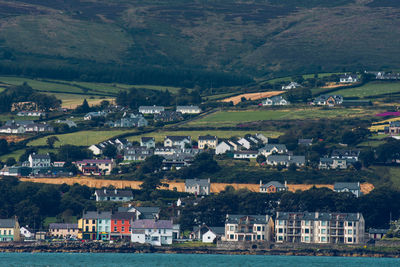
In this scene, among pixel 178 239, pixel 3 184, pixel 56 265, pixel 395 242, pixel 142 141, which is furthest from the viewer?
pixel 142 141

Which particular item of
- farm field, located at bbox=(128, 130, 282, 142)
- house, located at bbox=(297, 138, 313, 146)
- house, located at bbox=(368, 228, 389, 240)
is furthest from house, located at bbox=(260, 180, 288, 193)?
farm field, located at bbox=(128, 130, 282, 142)

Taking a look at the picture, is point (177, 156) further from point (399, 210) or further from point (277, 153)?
point (399, 210)

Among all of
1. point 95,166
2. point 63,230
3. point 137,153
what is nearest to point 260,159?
point 137,153

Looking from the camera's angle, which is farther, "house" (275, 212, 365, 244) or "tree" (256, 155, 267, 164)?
"tree" (256, 155, 267, 164)

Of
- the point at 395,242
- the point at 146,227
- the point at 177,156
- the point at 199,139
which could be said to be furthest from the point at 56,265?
the point at 199,139

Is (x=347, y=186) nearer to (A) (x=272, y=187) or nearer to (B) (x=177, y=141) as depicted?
(A) (x=272, y=187)

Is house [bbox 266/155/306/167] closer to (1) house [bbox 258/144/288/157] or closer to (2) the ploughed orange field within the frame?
(1) house [bbox 258/144/288/157]
